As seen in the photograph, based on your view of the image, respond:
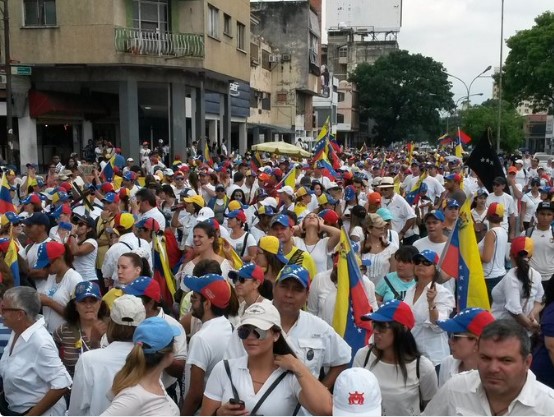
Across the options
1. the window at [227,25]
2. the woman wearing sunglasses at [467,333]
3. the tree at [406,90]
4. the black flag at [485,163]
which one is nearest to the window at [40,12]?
the window at [227,25]

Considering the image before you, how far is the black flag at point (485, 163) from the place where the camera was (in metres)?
10.1

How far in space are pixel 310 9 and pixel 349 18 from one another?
35.4 meters

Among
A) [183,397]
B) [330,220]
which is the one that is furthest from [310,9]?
[183,397]

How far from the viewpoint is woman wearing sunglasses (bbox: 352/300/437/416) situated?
3734 millimetres

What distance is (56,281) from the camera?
18.2ft

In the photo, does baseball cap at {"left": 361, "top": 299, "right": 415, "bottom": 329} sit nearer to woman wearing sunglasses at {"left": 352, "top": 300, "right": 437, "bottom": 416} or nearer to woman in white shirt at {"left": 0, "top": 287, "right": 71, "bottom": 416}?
woman wearing sunglasses at {"left": 352, "top": 300, "right": 437, "bottom": 416}

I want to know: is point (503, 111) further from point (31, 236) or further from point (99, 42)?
point (31, 236)

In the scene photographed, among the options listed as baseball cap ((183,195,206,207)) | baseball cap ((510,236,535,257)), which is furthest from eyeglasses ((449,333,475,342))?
baseball cap ((183,195,206,207))

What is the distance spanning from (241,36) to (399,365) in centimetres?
2849

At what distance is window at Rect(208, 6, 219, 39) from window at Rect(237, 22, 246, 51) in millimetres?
3210

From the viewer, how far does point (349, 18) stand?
8644 centimetres

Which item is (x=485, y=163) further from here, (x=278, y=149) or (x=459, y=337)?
(x=278, y=149)

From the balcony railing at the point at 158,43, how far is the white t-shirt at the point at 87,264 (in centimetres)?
1762

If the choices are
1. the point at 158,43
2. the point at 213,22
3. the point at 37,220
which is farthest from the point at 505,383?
the point at 213,22
